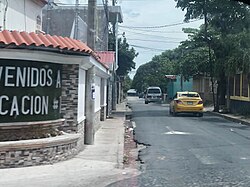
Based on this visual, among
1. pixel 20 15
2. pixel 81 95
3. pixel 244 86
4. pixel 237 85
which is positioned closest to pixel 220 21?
pixel 237 85

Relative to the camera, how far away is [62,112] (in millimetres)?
11852

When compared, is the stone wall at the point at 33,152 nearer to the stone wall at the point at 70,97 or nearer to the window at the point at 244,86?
the stone wall at the point at 70,97

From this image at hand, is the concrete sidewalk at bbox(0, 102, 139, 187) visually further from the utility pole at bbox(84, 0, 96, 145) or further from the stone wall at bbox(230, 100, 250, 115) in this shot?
the stone wall at bbox(230, 100, 250, 115)

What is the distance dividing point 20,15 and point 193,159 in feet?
26.7

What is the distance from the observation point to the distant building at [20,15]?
14.7 meters

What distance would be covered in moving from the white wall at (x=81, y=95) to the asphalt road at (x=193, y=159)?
76.8 inches

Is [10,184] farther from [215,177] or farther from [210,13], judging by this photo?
[210,13]

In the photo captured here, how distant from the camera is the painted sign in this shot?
384 inches

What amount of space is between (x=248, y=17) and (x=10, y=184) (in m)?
25.7

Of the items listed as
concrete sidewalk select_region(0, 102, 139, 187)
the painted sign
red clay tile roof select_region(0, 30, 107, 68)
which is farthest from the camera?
the painted sign

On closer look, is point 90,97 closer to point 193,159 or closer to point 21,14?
point 193,159

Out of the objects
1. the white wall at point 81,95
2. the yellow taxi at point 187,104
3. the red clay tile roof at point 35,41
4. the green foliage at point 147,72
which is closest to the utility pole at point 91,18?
the white wall at point 81,95

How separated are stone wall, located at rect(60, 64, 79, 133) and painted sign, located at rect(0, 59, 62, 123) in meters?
0.66

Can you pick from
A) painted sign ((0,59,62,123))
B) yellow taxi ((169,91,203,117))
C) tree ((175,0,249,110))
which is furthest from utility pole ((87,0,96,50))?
tree ((175,0,249,110))
